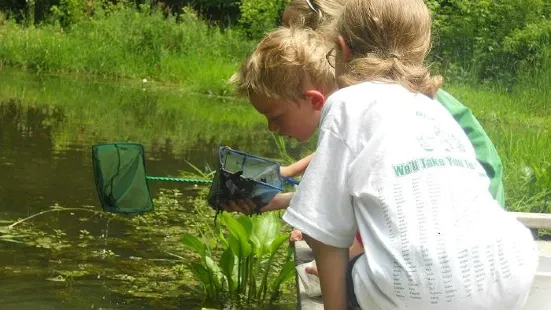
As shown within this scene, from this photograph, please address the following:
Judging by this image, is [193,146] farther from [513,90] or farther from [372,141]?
[372,141]

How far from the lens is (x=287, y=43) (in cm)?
330

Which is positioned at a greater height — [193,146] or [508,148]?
[508,148]

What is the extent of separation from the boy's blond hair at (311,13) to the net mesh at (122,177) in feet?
2.43

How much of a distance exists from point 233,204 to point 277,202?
0.42ft

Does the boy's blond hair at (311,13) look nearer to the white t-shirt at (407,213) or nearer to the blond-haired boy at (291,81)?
the blond-haired boy at (291,81)

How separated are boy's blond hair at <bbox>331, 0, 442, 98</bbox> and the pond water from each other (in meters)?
1.80

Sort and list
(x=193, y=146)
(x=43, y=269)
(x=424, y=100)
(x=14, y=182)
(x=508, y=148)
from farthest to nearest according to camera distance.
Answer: (x=193, y=146) → (x=14, y=182) → (x=508, y=148) → (x=43, y=269) → (x=424, y=100)

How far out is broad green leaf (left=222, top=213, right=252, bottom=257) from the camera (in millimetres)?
3777

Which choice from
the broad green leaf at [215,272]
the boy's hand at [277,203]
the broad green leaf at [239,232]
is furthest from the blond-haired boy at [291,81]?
the broad green leaf at [215,272]

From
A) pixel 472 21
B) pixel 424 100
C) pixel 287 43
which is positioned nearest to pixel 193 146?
pixel 287 43

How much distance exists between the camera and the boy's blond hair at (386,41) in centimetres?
234

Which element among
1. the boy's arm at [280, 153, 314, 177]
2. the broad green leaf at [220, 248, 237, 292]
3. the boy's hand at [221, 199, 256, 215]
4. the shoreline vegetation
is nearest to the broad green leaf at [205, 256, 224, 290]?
the broad green leaf at [220, 248, 237, 292]

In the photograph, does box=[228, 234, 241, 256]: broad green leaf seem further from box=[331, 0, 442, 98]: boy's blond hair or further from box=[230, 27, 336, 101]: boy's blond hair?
box=[331, 0, 442, 98]: boy's blond hair

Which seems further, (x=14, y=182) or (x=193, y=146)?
(x=193, y=146)
